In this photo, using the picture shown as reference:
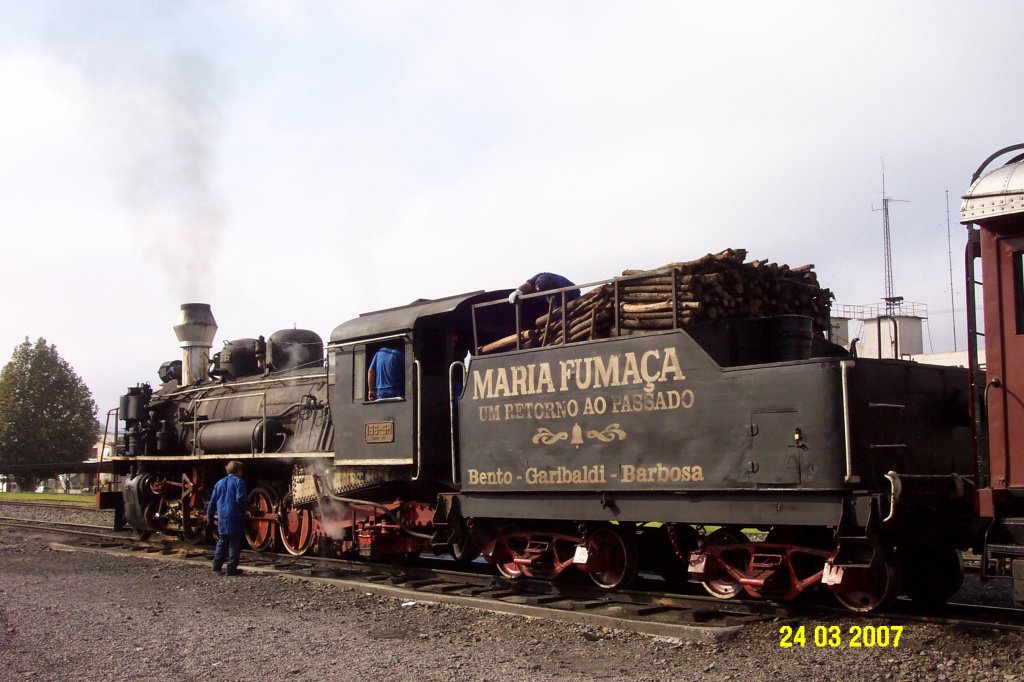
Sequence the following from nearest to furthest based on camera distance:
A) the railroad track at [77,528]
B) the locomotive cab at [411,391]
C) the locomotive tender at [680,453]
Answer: the locomotive tender at [680,453] → the locomotive cab at [411,391] → the railroad track at [77,528]

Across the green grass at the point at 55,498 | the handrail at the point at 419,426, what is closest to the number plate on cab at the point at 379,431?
the handrail at the point at 419,426

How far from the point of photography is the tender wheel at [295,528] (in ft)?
43.0

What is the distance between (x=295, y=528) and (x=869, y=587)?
825cm

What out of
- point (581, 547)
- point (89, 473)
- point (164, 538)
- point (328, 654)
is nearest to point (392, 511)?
point (581, 547)

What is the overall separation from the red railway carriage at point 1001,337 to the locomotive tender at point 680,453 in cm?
1

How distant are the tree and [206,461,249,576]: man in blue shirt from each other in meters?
41.2

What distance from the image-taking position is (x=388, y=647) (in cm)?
724

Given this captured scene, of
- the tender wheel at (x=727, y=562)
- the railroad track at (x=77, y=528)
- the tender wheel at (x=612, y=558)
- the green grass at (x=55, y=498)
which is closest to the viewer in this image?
the tender wheel at (x=727, y=562)

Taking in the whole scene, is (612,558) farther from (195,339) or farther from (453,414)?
(195,339)

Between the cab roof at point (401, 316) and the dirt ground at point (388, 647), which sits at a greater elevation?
the cab roof at point (401, 316)

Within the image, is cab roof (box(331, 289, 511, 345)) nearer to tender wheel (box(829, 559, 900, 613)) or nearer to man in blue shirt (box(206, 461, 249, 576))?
man in blue shirt (box(206, 461, 249, 576))
